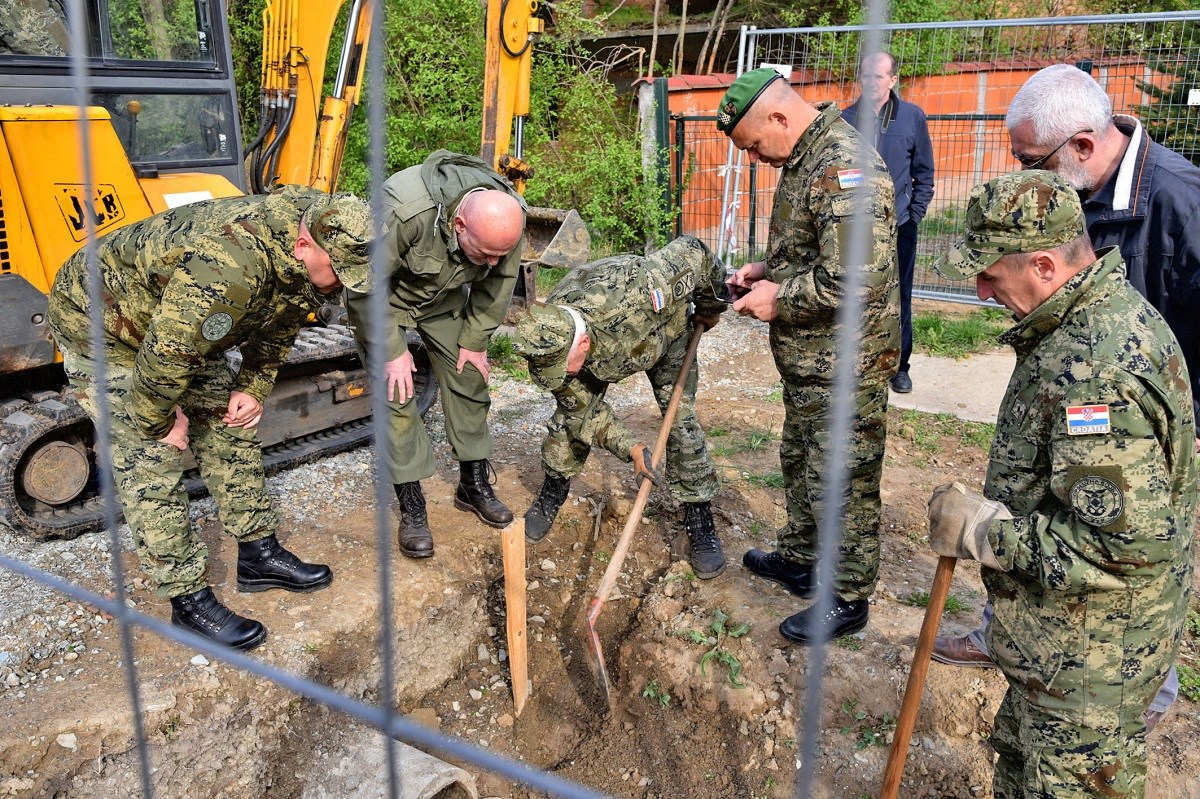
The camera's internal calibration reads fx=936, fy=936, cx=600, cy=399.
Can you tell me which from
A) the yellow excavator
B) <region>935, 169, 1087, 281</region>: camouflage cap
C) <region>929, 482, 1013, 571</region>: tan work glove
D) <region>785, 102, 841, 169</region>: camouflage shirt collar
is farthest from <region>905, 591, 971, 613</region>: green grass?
the yellow excavator

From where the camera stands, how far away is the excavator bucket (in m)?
6.88

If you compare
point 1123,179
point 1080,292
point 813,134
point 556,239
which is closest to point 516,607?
point 813,134

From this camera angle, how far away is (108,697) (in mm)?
3145

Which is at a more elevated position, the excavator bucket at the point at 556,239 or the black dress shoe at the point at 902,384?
the excavator bucket at the point at 556,239

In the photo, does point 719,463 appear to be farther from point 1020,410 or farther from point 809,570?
point 1020,410

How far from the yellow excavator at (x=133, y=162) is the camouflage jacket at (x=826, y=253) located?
101 inches

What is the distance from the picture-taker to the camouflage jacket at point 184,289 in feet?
9.52

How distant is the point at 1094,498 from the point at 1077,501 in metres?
0.03

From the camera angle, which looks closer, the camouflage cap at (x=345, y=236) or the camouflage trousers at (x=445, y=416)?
the camouflage cap at (x=345, y=236)

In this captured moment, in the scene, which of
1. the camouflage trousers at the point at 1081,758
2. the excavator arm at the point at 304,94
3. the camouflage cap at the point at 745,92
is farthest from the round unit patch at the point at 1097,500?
the excavator arm at the point at 304,94

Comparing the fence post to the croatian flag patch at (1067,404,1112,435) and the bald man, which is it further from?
the croatian flag patch at (1067,404,1112,435)

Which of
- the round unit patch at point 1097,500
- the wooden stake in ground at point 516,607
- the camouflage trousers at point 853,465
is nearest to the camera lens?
the round unit patch at point 1097,500

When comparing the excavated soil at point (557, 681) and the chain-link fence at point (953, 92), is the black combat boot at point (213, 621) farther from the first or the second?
the chain-link fence at point (953, 92)

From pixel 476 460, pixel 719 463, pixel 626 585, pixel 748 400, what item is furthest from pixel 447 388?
pixel 748 400
